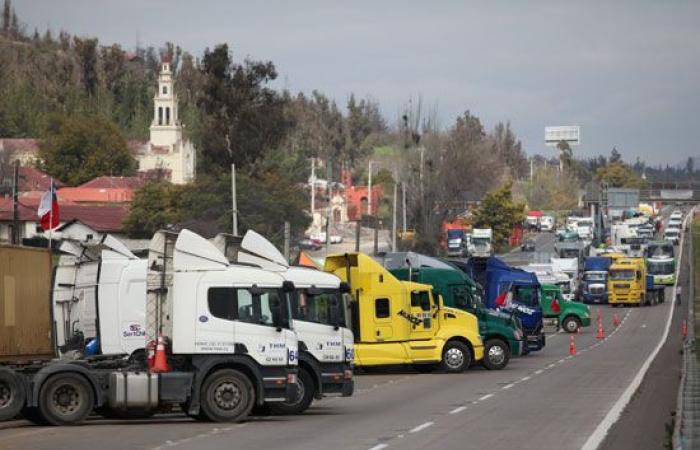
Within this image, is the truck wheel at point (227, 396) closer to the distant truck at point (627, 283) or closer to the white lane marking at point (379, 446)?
the white lane marking at point (379, 446)

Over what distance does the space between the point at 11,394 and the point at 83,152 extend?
382ft

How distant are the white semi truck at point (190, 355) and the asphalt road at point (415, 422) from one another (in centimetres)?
43

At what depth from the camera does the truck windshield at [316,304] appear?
2644 cm

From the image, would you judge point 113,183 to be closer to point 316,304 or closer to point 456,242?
point 456,242

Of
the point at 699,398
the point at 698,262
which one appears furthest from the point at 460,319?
the point at 698,262

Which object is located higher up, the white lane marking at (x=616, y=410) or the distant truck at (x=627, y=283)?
the distant truck at (x=627, y=283)

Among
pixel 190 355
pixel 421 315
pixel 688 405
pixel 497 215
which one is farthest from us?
pixel 497 215

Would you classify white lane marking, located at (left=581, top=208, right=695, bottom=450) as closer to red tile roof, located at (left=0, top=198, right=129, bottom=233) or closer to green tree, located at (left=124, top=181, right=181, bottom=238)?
green tree, located at (left=124, top=181, right=181, bottom=238)

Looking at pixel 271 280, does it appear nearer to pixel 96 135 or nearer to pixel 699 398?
pixel 699 398

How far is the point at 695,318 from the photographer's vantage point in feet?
222

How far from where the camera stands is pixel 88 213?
357 ft

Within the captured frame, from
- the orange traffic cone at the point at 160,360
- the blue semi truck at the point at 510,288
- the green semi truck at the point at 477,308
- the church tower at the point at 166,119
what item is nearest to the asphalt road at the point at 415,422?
the orange traffic cone at the point at 160,360

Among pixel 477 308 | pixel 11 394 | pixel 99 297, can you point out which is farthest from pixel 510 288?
pixel 11 394

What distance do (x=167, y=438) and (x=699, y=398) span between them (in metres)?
10.4
